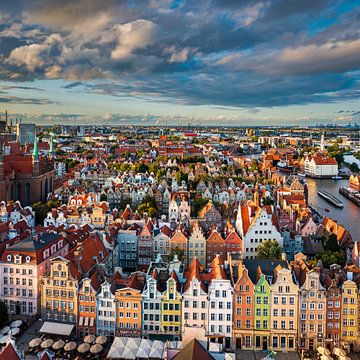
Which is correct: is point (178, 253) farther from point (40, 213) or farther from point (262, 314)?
point (40, 213)

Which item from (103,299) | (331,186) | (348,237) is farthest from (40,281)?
(331,186)

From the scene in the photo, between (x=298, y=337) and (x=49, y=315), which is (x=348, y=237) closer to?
(x=298, y=337)

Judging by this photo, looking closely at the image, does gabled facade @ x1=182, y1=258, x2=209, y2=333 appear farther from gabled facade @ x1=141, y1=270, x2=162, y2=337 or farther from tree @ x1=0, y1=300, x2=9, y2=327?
tree @ x1=0, y1=300, x2=9, y2=327

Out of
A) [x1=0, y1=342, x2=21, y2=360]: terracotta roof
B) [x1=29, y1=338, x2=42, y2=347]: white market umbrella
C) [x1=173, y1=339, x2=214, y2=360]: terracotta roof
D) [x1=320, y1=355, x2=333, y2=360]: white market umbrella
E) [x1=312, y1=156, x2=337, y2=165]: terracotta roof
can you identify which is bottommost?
[x1=29, y1=338, x2=42, y2=347]: white market umbrella

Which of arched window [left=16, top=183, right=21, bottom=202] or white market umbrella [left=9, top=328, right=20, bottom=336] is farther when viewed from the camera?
arched window [left=16, top=183, right=21, bottom=202]

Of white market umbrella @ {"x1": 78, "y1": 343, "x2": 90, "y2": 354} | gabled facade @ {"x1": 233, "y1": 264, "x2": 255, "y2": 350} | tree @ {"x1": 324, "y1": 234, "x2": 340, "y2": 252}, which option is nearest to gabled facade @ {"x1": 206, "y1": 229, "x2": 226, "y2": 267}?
tree @ {"x1": 324, "y1": 234, "x2": 340, "y2": 252}

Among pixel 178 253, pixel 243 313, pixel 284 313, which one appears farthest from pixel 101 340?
pixel 178 253

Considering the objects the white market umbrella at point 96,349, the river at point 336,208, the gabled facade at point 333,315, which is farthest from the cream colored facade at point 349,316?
the river at point 336,208
